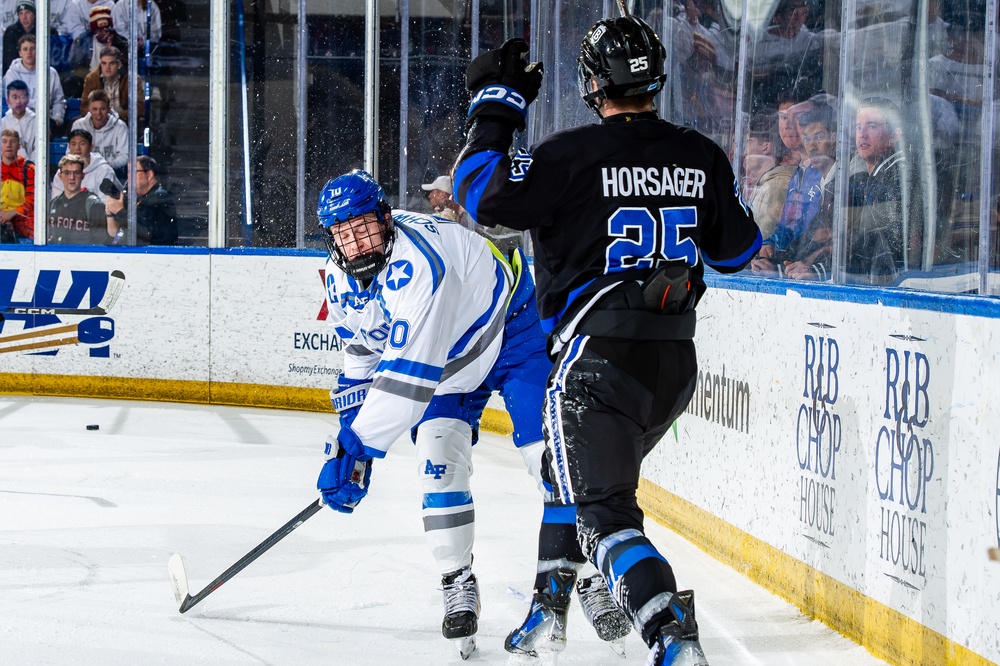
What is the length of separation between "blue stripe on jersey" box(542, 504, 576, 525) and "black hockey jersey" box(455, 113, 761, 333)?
581 mm

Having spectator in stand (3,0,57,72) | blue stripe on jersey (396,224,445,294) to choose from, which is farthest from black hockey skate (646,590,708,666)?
spectator in stand (3,0,57,72)

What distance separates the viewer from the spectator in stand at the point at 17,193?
7.29 m

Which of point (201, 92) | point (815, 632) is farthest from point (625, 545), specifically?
point (201, 92)

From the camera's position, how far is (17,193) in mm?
7305

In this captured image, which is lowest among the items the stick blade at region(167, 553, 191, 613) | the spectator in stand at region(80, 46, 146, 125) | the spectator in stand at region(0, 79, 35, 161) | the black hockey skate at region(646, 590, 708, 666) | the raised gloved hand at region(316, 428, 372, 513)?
the stick blade at region(167, 553, 191, 613)

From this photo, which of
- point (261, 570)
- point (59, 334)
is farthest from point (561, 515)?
point (59, 334)

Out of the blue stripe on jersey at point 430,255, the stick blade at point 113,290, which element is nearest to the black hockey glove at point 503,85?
the blue stripe on jersey at point 430,255

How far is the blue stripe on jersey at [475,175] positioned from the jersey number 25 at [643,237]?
0.72 feet

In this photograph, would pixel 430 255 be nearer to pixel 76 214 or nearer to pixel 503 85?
pixel 503 85

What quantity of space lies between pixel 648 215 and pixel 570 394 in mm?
328

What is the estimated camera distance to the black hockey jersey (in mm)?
1959

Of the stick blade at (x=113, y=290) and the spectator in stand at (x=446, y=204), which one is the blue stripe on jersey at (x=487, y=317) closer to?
the spectator in stand at (x=446, y=204)

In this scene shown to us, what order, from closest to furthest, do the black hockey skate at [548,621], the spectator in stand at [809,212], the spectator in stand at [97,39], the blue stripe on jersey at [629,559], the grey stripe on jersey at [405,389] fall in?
the blue stripe on jersey at [629,559] < the grey stripe on jersey at [405,389] < the black hockey skate at [548,621] < the spectator in stand at [809,212] < the spectator in stand at [97,39]

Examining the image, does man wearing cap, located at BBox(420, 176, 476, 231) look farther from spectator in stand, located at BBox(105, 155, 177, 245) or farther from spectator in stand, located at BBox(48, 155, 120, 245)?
spectator in stand, located at BBox(48, 155, 120, 245)
